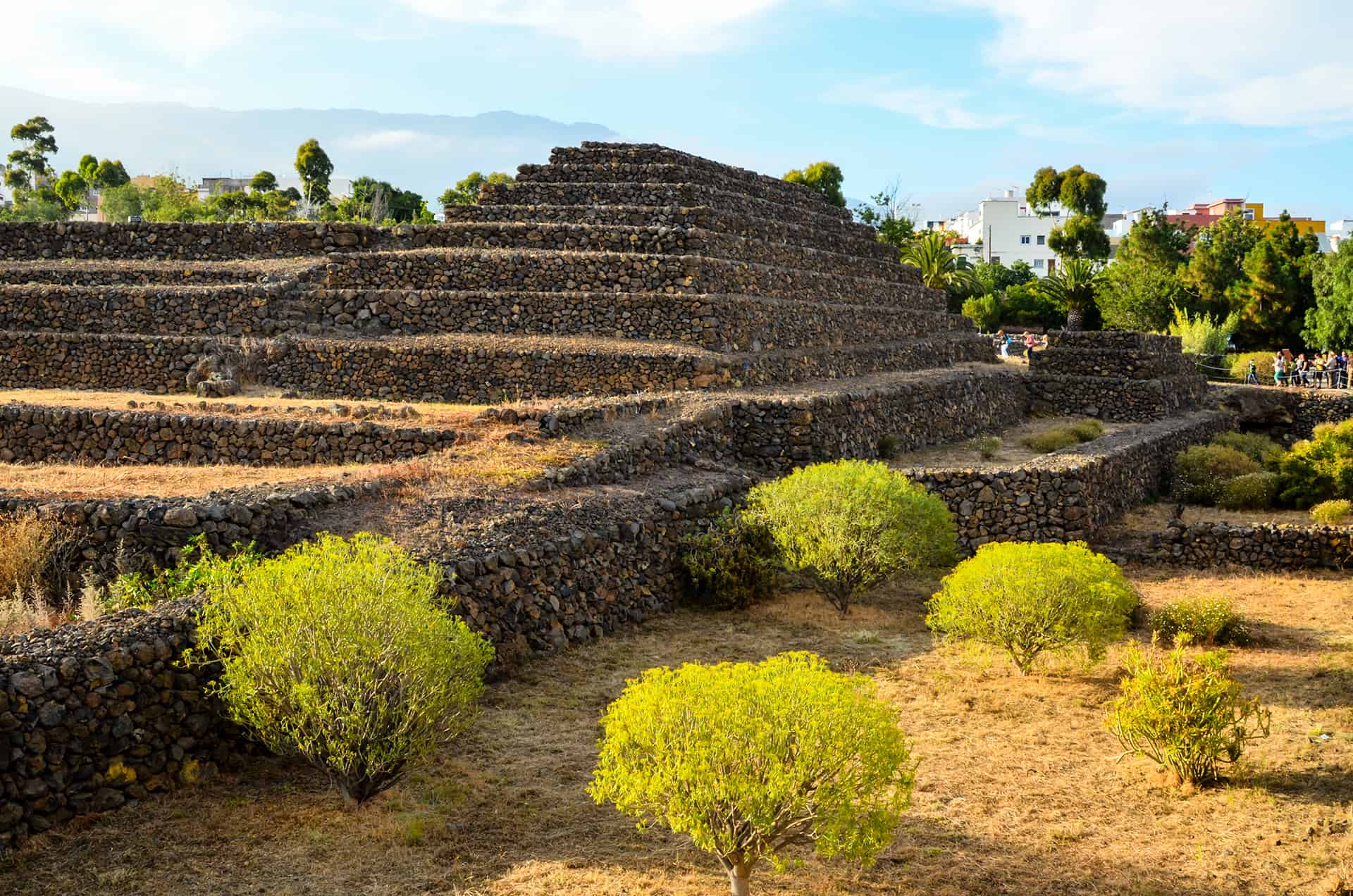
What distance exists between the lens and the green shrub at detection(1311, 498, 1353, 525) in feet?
62.8

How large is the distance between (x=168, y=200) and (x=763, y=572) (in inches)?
1627

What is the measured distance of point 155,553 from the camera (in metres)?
11.2

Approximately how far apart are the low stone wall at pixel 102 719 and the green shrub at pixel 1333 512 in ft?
58.1

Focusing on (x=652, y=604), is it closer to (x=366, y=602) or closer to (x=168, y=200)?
(x=366, y=602)

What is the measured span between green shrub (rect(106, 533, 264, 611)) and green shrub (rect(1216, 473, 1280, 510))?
694 inches

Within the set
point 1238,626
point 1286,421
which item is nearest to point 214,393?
point 1238,626

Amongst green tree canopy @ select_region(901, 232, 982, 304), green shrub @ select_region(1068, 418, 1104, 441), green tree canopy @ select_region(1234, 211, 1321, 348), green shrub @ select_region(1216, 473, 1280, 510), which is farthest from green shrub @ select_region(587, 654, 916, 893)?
green tree canopy @ select_region(1234, 211, 1321, 348)

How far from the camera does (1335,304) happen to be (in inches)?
1634

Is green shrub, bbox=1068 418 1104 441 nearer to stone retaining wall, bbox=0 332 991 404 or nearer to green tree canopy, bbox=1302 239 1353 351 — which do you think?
stone retaining wall, bbox=0 332 991 404

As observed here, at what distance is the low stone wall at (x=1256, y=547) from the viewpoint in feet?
53.2

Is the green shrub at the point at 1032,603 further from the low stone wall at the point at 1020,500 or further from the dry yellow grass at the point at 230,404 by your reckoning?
the dry yellow grass at the point at 230,404

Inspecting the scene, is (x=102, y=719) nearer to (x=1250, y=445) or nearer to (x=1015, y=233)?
(x=1250, y=445)

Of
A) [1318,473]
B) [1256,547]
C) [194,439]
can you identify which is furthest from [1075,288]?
[194,439]

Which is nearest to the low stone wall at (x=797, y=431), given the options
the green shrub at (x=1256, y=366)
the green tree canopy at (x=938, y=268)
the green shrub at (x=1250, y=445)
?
the green shrub at (x=1250, y=445)
